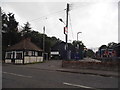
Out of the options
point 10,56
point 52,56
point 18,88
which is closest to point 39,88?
point 18,88

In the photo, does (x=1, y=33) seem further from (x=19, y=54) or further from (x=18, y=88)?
(x=18, y=88)

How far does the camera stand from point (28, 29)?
202ft

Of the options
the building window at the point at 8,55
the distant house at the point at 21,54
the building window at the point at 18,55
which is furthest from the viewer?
the building window at the point at 8,55

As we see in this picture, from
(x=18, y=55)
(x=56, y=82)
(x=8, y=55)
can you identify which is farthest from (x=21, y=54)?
(x=56, y=82)

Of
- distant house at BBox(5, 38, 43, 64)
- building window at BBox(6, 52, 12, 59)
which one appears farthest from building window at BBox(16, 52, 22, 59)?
building window at BBox(6, 52, 12, 59)

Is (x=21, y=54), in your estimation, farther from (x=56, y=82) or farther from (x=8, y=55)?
(x=56, y=82)

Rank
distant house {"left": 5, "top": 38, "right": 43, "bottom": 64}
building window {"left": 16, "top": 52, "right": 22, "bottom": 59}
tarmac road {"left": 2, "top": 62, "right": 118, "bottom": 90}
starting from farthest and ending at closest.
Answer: building window {"left": 16, "top": 52, "right": 22, "bottom": 59} < distant house {"left": 5, "top": 38, "right": 43, "bottom": 64} < tarmac road {"left": 2, "top": 62, "right": 118, "bottom": 90}

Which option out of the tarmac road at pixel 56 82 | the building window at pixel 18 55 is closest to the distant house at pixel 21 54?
the building window at pixel 18 55

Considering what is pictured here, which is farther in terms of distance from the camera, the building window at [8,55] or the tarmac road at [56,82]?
the building window at [8,55]

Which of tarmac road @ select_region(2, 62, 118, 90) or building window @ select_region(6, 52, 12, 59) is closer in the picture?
Result: tarmac road @ select_region(2, 62, 118, 90)

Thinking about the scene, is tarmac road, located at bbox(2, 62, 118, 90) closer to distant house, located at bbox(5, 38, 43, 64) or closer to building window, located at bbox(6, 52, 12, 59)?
distant house, located at bbox(5, 38, 43, 64)

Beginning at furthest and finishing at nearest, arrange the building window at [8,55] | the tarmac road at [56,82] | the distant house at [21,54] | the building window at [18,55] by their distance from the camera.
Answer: the building window at [8,55], the building window at [18,55], the distant house at [21,54], the tarmac road at [56,82]

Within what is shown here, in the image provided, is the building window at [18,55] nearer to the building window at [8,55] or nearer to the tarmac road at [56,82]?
the building window at [8,55]

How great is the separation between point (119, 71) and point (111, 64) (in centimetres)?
119
